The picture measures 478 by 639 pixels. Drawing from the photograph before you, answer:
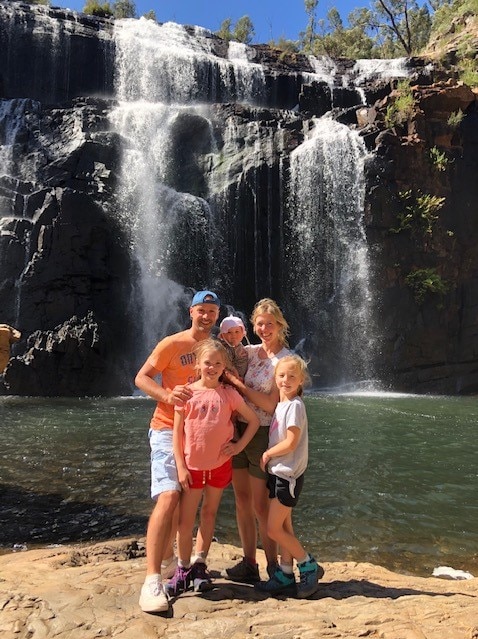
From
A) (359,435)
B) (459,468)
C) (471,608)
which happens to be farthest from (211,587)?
(359,435)

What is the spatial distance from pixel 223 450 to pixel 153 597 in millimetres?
932

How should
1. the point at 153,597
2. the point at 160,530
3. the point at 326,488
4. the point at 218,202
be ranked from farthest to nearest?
the point at 218,202
the point at 326,488
the point at 160,530
the point at 153,597

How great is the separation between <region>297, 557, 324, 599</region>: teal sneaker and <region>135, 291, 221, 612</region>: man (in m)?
0.87

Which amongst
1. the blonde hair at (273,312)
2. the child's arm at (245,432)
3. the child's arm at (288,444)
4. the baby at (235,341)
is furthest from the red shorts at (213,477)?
the blonde hair at (273,312)

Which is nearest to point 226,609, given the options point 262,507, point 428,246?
point 262,507

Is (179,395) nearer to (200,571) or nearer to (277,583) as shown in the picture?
(200,571)

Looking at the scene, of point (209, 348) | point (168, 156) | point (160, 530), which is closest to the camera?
point (160, 530)

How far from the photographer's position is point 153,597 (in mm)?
3068

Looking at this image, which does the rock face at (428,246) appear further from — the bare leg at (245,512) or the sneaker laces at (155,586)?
the sneaker laces at (155,586)

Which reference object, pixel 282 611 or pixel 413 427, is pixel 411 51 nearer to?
pixel 413 427

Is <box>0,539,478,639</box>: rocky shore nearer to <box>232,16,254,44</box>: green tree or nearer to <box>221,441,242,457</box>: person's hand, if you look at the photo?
<box>221,441,242,457</box>: person's hand

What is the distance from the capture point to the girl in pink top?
3404 millimetres

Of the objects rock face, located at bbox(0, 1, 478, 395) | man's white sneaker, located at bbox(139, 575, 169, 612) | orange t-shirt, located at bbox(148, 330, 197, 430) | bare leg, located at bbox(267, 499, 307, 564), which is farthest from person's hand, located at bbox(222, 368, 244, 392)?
rock face, located at bbox(0, 1, 478, 395)

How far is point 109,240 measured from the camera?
19875 mm
